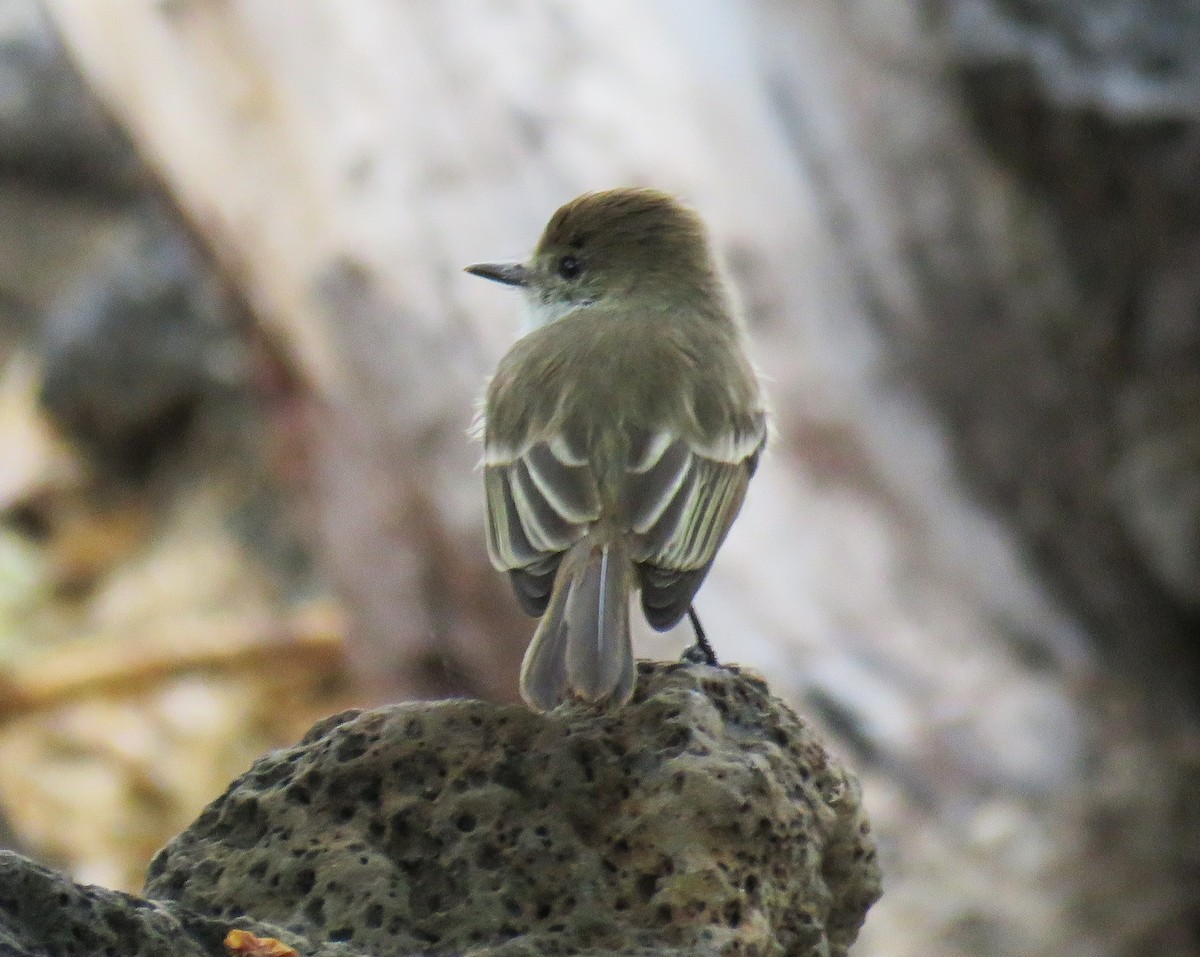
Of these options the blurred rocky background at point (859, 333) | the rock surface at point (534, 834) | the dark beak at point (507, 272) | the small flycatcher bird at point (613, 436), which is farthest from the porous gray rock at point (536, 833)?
the blurred rocky background at point (859, 333)

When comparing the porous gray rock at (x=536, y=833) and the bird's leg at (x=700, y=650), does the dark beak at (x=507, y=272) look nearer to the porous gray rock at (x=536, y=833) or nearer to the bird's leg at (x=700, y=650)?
the bird's leg at (x=700, y=650)

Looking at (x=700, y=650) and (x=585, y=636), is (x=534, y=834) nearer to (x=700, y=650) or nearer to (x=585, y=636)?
(x=585, y=636)

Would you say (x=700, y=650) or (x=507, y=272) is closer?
(x=700, y=650)

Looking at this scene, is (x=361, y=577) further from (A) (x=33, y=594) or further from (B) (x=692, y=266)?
(A) (x=33, y=594)

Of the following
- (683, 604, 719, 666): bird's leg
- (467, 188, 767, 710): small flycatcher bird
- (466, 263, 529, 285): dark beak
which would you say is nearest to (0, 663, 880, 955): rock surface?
(467, 188, 767, 710): small flycatcher bird

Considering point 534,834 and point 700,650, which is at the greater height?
point 700,650

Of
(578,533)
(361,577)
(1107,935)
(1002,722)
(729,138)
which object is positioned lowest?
(578,533)

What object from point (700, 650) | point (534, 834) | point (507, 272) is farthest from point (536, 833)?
point (507, 272)

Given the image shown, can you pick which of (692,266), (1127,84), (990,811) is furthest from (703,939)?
(1127,84)

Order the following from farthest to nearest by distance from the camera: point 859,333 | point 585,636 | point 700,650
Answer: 1. point 859,333
2. point 700,650
3. point 585,636
